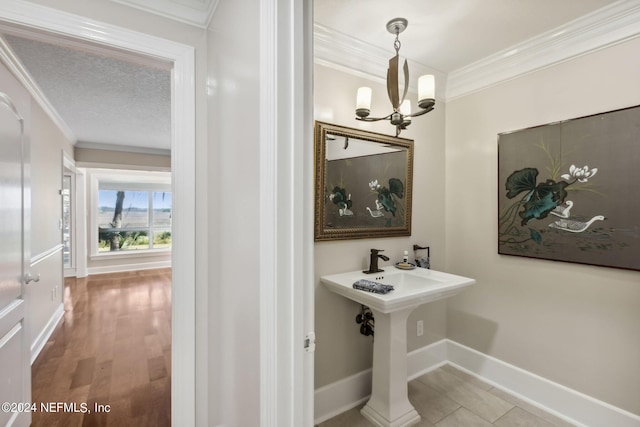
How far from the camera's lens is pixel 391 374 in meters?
1.84

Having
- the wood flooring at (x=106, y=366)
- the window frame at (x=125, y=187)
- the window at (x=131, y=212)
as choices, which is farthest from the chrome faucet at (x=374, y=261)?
the window at (x=131, y=212)

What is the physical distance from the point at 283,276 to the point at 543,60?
2.33 meters

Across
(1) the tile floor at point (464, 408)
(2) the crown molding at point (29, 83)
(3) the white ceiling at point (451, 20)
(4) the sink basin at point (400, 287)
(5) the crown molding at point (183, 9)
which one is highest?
(3) the white ceiling at point (451, 20)

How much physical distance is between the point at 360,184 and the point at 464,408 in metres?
1.68

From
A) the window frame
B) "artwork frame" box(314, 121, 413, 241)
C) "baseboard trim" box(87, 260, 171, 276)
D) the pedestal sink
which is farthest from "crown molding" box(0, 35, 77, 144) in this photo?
→ "baseboard trim" box(87, 260, 171, 276)

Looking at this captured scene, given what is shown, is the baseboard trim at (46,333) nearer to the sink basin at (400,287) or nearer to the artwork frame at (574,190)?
the sink basin at (400,287)

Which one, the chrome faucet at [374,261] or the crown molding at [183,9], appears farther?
the chrome faucet at [374,261]

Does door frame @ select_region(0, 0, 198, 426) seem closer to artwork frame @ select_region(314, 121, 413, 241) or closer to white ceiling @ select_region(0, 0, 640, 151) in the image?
white ceiling @ select_region(0, 0, 640, 151)

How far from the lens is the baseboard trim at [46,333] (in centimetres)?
269

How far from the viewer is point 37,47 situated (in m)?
2.09

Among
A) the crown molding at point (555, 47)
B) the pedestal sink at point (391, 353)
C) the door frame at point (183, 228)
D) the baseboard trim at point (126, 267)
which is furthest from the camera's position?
the baseboard trim at point (126, 267)

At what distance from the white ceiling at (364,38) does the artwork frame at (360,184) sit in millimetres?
532

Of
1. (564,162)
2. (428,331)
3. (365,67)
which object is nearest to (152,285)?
(428,331)

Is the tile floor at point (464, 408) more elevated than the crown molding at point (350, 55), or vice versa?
the crown molding at point (350, 55)
